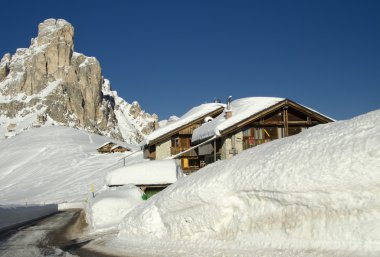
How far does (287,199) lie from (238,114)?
67.1 feet

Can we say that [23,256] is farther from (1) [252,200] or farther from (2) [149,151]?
(2) [149,151]

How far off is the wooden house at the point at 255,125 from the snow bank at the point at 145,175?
5.99 meters

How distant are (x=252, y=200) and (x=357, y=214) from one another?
274 centimetres

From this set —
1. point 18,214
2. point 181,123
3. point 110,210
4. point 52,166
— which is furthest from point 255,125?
point 52,166

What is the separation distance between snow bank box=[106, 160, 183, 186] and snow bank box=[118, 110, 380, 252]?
413 inches

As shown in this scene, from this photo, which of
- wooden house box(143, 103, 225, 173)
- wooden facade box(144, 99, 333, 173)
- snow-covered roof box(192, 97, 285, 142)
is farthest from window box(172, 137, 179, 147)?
wooden facade box(144, 99, 333, 173)

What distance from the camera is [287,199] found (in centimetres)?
942

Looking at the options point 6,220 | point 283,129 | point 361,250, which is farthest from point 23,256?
point 283,129

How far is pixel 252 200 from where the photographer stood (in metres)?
10.2

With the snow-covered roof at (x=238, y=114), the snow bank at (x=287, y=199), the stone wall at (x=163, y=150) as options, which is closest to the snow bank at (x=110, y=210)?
the snow bank at (x=287, y=199)

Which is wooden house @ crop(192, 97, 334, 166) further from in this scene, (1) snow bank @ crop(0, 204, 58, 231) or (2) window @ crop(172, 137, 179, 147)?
(1) snow bank @ crop(0, 204, 58, 231)

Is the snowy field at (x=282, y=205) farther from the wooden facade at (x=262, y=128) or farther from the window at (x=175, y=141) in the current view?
the window at (x=175, y=141)

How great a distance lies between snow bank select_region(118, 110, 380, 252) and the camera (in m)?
8.36

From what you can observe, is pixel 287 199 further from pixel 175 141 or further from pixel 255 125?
pixel 175 141
